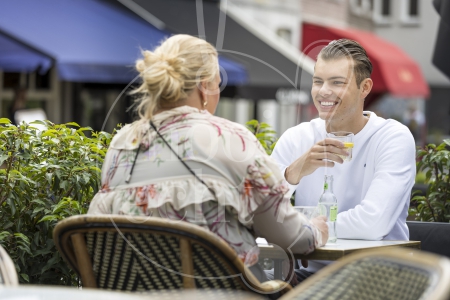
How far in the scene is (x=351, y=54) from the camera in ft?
12.2

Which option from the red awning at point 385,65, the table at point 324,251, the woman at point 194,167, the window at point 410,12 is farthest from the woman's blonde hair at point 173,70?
the window at point 410,12

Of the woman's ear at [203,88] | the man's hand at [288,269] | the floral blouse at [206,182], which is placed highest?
the woman's ear at [203,88]

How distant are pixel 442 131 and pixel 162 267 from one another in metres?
26.7

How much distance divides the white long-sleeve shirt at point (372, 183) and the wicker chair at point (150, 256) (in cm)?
85

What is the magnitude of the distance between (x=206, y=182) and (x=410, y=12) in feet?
90.8

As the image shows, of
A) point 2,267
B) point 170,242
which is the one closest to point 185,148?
point 170,242

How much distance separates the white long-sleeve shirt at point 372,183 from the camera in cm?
328

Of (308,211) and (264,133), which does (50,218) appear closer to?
(308,211)

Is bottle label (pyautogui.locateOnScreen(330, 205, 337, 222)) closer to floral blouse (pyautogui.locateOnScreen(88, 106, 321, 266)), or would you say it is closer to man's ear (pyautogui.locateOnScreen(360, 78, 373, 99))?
floral blouse (pyautogui.locateOnScreen(88, 106, 321, 266))

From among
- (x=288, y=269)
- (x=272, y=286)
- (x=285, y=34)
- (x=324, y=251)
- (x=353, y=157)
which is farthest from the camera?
(x=285, y=34)

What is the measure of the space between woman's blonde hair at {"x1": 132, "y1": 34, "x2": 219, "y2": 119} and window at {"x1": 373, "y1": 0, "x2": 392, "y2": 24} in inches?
1012

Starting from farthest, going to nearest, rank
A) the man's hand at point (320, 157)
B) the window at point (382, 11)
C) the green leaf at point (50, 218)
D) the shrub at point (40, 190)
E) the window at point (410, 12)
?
the window at point (410, 12) → the window at point (382, 11) → the shrub at point (40, 190) → the green leaf at point (50, 218) → the man's hand at point (320, 157)

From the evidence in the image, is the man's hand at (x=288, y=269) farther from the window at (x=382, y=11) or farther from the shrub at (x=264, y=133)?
the window at (x=382, y=11)

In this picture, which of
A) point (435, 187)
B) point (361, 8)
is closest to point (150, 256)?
point (435, 187)
